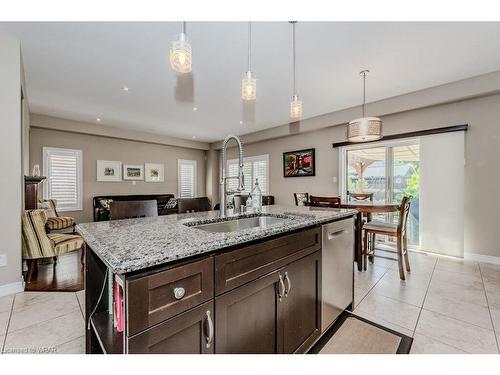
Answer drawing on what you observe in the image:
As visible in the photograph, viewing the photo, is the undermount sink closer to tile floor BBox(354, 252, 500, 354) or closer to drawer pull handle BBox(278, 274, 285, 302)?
drawer pull handle BBox(278, 274, 285, 302)

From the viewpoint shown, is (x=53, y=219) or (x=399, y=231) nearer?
(x=399, y=231)

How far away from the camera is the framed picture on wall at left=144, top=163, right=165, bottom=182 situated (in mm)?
6879

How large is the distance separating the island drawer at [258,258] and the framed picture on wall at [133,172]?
6.31 m

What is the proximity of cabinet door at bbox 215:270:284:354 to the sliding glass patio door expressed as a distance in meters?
3.42

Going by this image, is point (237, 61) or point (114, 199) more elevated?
point (237, 61)

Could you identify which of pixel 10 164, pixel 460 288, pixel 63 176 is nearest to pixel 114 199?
pixel 63 176

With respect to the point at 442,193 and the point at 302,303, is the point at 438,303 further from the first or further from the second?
the point at 442,193

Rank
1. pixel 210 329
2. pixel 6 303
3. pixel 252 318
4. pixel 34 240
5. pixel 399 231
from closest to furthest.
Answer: pixel 210 329 → pixel 252 318 → pixel 6 303 → pixel 34 240 → pixel 399 231

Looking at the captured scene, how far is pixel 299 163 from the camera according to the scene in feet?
19.2

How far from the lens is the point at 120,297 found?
0.83 meters

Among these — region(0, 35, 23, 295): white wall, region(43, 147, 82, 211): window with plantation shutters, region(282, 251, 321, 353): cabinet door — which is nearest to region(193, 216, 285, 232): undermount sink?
region(282, 251, 321, 353): cabinet door

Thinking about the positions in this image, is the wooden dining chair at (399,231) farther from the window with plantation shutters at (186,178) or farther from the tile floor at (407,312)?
the window with plantation shutters at (186,178)

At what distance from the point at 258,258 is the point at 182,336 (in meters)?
0.45

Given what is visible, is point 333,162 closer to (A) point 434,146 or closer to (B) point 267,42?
(A) point 434,146
